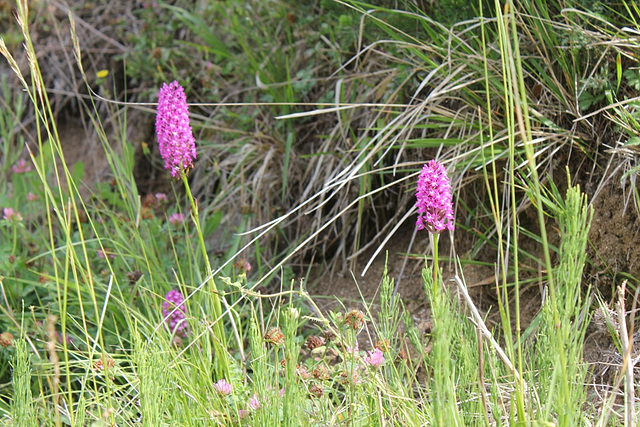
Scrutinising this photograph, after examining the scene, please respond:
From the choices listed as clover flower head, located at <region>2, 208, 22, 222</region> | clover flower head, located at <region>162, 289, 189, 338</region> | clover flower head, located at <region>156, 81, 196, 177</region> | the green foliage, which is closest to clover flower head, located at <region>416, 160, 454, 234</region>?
clover flower head, located at <region>156, 81, 196, 177</region>

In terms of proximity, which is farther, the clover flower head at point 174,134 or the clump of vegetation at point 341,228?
the clover flower head at point 174,134

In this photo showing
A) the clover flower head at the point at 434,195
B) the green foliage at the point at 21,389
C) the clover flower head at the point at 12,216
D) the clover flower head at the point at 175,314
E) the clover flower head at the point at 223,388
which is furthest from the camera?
the clover flower head at the point at 12,216

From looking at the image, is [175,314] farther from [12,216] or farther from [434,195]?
[434,195]

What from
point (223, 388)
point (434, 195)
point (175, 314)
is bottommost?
point (175, 314)

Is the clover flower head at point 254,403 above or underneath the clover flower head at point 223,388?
above

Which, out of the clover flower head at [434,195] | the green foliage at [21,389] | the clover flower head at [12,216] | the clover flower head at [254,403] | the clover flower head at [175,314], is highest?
the clover flower head at [434,195]

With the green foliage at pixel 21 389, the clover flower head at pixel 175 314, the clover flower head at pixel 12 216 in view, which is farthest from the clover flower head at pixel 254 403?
the clover flower head at pixel 12 216

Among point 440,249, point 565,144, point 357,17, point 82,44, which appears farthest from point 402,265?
point 82,44

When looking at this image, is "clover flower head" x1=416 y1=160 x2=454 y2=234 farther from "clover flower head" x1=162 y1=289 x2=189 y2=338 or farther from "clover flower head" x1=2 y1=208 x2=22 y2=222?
"clover flower head" x1=2 y1=208 x2=22 y2=222

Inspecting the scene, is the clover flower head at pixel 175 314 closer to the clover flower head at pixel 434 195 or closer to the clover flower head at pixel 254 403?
the clover flower head at pixel 254 403

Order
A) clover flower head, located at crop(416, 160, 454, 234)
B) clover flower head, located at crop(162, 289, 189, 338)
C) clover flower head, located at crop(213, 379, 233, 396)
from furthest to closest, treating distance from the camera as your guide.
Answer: clover flower head, located at crop(162, 289, 189, 338), clover flower head, located at crop(213, 379, 233, 396), clover flower head, located at crop(416, 160, 454, 234)

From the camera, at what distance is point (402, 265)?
2.31m

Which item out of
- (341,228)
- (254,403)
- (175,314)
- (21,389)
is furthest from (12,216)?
(254,403)

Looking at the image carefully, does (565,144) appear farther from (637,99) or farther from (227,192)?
(227,192)
